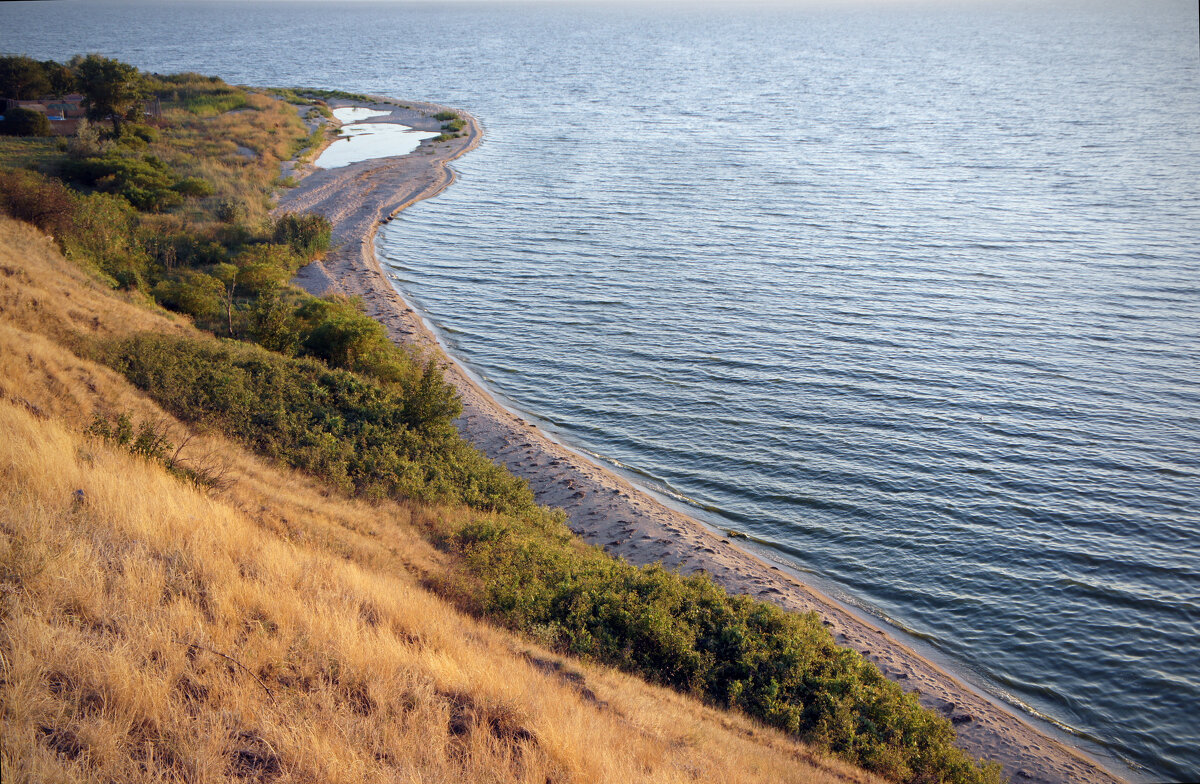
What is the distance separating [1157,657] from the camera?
15.8 metres

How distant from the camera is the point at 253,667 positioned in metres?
7.36

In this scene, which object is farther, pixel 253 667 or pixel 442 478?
pixel 442 478

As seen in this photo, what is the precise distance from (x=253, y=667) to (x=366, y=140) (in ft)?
236

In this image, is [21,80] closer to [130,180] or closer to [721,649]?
[130,180]

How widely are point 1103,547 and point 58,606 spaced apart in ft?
73.7

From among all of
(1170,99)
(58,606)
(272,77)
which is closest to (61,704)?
(58,606)

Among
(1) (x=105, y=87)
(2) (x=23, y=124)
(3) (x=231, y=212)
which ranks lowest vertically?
(3) (x=231, y=212)

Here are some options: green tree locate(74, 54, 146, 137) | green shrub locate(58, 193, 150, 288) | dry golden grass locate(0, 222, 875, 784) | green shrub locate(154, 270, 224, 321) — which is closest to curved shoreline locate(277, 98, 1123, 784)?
dry golden grass locate(0, 222, 875, 784)

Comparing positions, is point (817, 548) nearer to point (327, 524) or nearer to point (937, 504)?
→ point (937, 504)

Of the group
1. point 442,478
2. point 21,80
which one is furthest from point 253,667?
point 21,80

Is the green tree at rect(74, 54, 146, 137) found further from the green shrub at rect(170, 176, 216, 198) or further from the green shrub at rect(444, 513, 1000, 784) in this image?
the green shrub at rect(444, 513, 1000, 784)

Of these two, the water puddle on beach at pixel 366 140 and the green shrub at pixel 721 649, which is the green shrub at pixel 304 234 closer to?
the water puddle on beach at pixel 366 140

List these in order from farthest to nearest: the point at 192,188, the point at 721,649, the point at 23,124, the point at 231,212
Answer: the point at 23,124
the point at 192,188
the point at 231,212
the point at 721,649

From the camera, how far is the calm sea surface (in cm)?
1752
